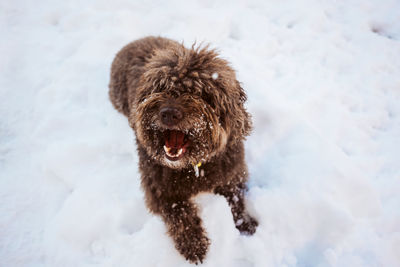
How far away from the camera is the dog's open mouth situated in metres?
1.82

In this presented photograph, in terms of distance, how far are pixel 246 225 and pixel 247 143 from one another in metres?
1.06

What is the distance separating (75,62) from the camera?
4023 mm

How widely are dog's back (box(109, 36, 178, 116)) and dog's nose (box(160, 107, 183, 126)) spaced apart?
126 cm

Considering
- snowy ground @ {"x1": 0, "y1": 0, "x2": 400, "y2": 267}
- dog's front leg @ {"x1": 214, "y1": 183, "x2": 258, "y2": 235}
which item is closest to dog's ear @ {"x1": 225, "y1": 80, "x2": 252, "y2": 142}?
dog's front leg @ {"x1": 214, "y1": 183, "x2": 258, "y2": 235}

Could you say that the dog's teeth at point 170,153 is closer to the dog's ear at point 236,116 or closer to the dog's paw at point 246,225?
the dog's ear at point 236,116

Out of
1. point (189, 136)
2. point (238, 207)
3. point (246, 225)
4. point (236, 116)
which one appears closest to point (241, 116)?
point (236, 116)

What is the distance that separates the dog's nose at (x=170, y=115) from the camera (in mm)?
1609

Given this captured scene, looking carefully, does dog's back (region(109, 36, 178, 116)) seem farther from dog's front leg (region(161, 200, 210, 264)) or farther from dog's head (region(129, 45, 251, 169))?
dog's front leg (region(161, 200, 210, 264))

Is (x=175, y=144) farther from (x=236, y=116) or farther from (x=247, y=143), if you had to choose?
(x=247, y=143)

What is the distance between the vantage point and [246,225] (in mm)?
2402

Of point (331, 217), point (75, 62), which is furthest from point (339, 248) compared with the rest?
point (75, 62)

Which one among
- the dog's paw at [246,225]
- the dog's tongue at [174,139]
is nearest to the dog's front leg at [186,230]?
the dog's paw at [246,225]

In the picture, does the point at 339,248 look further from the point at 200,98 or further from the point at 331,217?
the point at 200,98

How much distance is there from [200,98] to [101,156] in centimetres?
187
